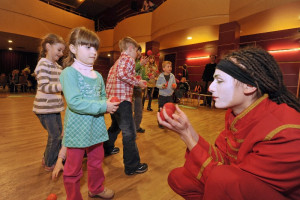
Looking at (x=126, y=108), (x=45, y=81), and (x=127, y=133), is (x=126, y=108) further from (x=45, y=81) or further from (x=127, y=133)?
(x=45, y=81)

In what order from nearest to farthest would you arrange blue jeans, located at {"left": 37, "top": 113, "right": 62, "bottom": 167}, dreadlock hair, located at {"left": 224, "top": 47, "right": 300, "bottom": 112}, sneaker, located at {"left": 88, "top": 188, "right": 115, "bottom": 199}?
dreadlock hair, located at {"left": 224, "top": 47, "right": 300, "bottom": 112} < sneaker, located at {"left": 88, "top": 188, "right": 115, "bottom": 199} < blue jeans, located at {"left": 37, "top": 113, "right": 62, "bottom": 167}

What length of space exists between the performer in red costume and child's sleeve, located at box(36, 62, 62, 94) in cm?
126

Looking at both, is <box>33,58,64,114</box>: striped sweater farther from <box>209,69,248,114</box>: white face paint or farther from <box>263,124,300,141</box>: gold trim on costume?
<box>263,124,300,141</box>: gold trim on costume

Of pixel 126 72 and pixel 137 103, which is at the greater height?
pixel 126 72

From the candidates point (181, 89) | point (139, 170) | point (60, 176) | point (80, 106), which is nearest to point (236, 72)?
point (80, 106)

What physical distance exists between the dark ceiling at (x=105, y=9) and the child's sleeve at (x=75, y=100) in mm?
12370

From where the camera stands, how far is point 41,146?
2.53m

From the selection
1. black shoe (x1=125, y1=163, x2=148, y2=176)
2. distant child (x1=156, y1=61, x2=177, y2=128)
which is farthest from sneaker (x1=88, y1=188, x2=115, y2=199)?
distant child (x1=156, y1=61, x2=177, y2=128)

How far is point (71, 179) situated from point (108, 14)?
16159 millimetres

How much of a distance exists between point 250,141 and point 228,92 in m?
0.27

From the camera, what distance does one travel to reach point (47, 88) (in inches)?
66.3

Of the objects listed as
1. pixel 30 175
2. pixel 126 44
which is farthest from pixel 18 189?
pixel 126 44

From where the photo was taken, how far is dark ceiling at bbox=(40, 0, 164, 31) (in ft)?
41.5

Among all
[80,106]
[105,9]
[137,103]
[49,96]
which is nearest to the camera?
[80,106]
